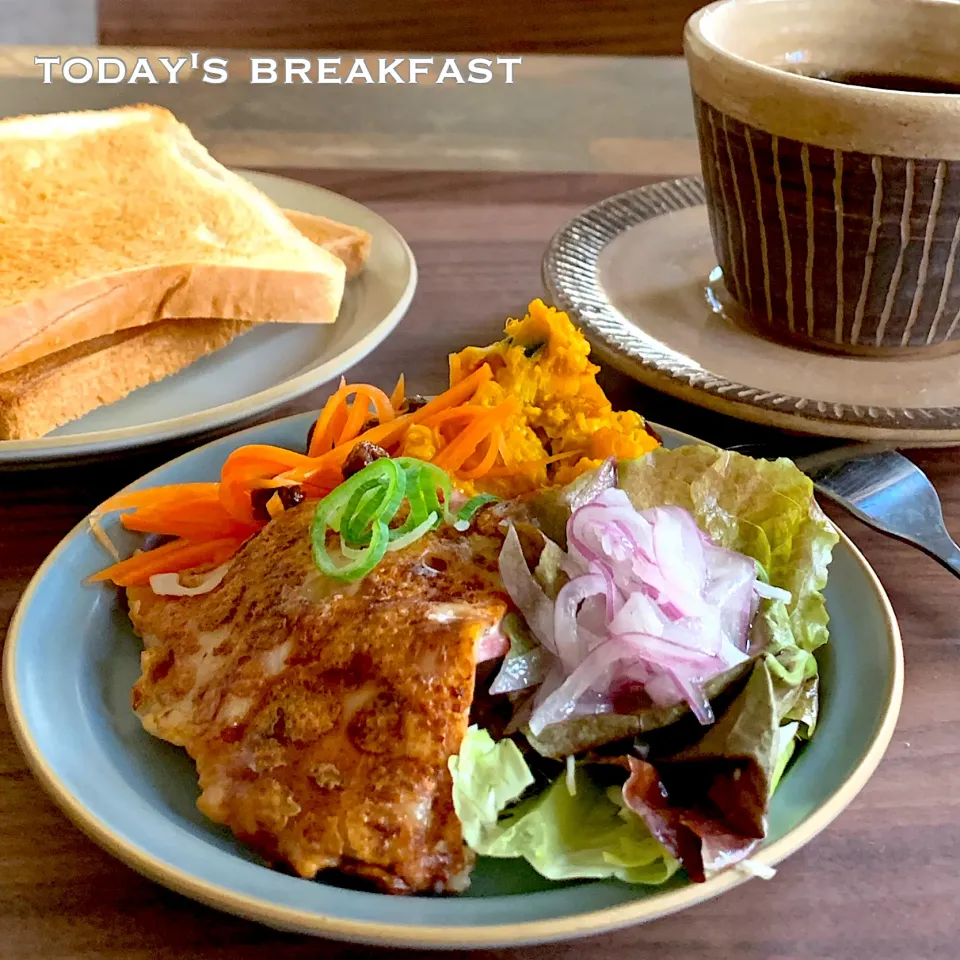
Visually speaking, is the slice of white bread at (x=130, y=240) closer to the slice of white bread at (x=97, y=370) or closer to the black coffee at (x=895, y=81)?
the slice of white bread at (x=97, y=370)

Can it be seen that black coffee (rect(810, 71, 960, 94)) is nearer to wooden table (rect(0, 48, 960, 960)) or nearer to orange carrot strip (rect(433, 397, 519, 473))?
wooden table (rect(0, 48, 960, 960))

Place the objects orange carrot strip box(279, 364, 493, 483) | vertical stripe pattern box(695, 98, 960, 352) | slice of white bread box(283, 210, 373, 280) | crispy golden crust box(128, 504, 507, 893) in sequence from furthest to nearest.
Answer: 1. slice of white bread box(283, 210, 373, 280)
2. vertical stripe pattern box(695, 98, 960, 352)
3. orange carrot strip box(279, 364, 493, 483)
4. crispy golden crust box(128, 504, 507, 893)

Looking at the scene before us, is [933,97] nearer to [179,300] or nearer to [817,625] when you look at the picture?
[817,625]

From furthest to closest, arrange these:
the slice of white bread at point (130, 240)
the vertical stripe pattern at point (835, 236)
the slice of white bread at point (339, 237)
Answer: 1. the slice of white bread at point (339, 237)
2. the slice of white bread at point (130, 240)
3. the vertical stripe pattern at point (835, 236)

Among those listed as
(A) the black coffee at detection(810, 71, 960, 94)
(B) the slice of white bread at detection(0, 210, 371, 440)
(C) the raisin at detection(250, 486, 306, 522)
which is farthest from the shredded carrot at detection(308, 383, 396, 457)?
(A) the black coffee at detection(810, 71, 960, 94)

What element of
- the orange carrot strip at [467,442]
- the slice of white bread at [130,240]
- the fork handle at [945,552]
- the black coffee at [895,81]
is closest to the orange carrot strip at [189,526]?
the orange carrot strip at [467,442]

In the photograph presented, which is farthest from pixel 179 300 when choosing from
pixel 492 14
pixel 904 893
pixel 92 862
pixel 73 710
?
pixel 492 14

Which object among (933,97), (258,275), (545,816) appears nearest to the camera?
(545,816)

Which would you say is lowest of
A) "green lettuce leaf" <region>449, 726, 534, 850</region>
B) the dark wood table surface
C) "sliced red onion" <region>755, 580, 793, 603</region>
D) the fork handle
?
the dark wood table surface
